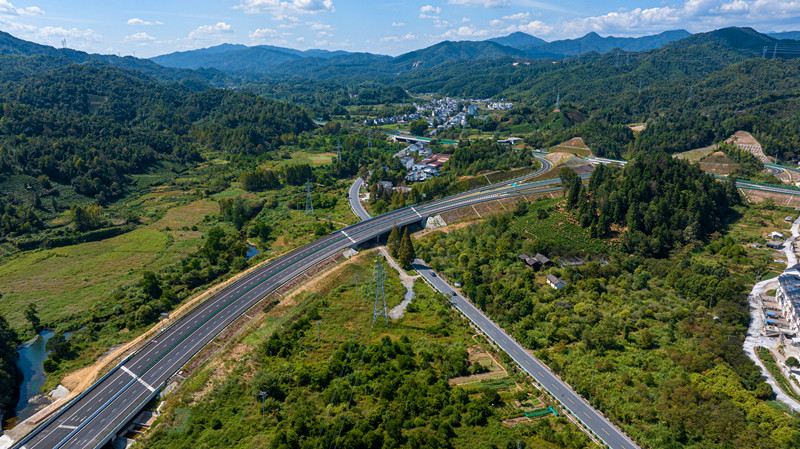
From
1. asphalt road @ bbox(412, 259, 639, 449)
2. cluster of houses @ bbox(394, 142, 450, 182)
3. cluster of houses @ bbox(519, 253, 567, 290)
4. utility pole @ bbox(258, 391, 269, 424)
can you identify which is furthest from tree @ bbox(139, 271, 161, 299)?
cluster of houses @ bbox(394, 142, 450, 182)

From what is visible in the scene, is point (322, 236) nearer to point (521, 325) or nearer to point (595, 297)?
point (521, 325)

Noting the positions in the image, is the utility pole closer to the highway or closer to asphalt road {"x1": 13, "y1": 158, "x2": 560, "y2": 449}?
asphalt road {"x1": 13, "y1": 158, "x2": 560, "y2": 449}

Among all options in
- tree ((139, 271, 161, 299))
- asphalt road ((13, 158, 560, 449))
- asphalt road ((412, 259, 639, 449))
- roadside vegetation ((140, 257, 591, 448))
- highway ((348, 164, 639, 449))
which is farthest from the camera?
tree ((139, 271, 161, 299))

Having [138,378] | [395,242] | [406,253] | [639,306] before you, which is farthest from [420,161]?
[138,378]

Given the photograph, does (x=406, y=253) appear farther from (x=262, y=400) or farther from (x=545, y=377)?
(x=262, y=400)

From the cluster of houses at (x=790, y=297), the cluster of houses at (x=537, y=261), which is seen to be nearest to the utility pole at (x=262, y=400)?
the cluster of houses at (x=537, y=261)

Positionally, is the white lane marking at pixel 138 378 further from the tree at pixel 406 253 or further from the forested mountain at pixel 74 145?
the forested mountain at pixel 74 145
